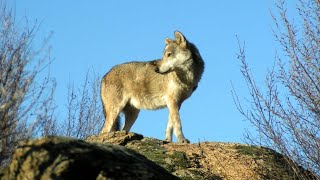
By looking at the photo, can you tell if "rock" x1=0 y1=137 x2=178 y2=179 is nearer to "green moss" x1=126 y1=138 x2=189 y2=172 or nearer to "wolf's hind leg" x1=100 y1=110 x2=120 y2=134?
"green moss" x1=126 y1=138 x2=189 y2=172

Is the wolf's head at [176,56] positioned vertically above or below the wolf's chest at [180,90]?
above

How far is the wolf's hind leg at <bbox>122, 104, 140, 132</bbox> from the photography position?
13578 millimetres

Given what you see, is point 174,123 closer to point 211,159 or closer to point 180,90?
point 180,90

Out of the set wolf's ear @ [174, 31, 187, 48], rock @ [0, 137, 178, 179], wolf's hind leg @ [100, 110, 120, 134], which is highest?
wolf's ear @ [174, 31, 187, 48]

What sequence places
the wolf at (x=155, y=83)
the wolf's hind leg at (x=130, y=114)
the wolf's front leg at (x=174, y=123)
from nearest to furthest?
1. the wolf's front leg at (x=174, y=123)
2. the wolf at (x=155, y=83)
3. the wolf's hind leg at (x=130, y=114)

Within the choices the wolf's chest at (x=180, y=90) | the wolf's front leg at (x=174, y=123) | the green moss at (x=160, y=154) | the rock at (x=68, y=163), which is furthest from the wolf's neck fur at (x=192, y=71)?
the rock at (x=68, y=163)

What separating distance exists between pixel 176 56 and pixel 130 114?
1.93 m

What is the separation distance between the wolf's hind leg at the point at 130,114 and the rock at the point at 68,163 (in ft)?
29.9

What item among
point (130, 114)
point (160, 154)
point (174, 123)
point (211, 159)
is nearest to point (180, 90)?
point (174, 123)

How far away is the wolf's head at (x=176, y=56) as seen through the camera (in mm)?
13172

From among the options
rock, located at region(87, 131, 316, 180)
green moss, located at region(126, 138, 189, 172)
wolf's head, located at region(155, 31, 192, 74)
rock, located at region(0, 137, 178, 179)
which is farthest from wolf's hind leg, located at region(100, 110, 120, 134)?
rock, located at region(0, 137, 178, 179)

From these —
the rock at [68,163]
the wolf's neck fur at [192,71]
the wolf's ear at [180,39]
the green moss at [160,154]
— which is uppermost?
the wolf's ear at [180,39]

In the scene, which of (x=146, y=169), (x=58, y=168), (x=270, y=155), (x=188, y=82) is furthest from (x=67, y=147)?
(x=188, y=82)

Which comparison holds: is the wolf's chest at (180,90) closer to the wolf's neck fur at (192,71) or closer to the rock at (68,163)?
the wolf's neck fur at (192,71)
